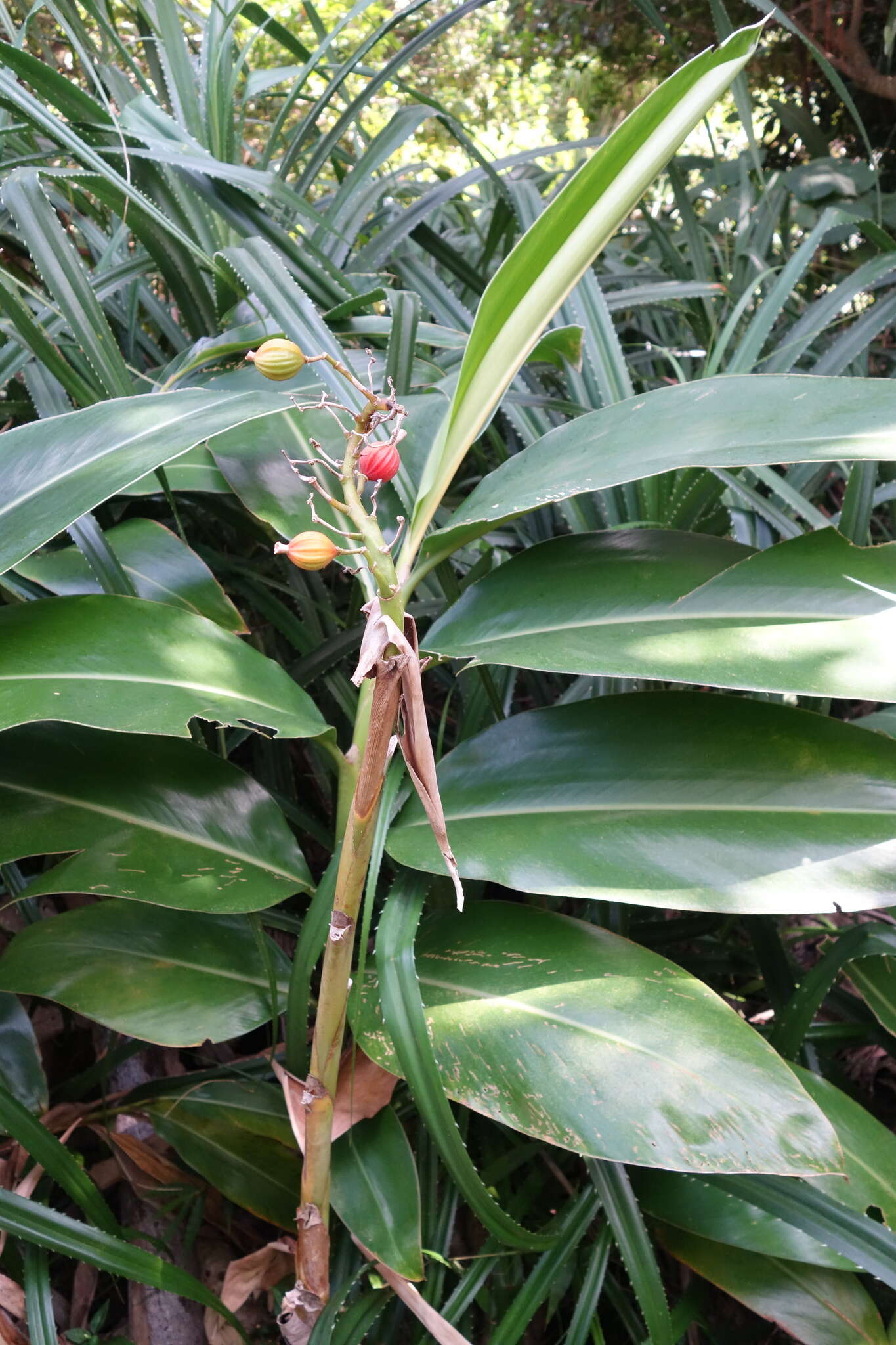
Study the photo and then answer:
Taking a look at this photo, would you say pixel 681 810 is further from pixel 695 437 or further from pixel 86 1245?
pixel 86 1245

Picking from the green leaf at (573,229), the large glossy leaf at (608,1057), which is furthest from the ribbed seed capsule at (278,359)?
the large glossy leaf at (608,1057)

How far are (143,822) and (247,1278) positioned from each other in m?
0.36

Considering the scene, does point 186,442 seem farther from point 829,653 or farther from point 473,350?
point 829,653

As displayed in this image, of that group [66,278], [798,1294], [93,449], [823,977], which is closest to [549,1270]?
[798,1294]

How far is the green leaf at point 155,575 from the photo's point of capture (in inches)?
27.4

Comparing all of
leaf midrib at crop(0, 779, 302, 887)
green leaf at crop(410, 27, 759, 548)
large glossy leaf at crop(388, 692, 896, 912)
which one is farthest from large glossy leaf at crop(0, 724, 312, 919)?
green leaf at crop(410, 27, 759, 548)

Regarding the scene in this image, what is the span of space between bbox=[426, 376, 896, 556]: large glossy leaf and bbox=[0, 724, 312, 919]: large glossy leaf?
0.24m

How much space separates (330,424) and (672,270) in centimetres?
94

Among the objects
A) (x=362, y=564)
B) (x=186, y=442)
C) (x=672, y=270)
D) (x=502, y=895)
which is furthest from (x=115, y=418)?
(x=672, y=270)

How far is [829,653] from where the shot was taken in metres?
0.49

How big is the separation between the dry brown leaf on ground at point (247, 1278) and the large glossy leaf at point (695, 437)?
535 millimetres

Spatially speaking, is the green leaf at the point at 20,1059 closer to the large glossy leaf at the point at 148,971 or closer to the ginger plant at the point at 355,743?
the large glossy leaf at the point at 148,971

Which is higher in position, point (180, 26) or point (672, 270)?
point (180, 26)

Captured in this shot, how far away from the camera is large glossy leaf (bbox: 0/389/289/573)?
536mm
